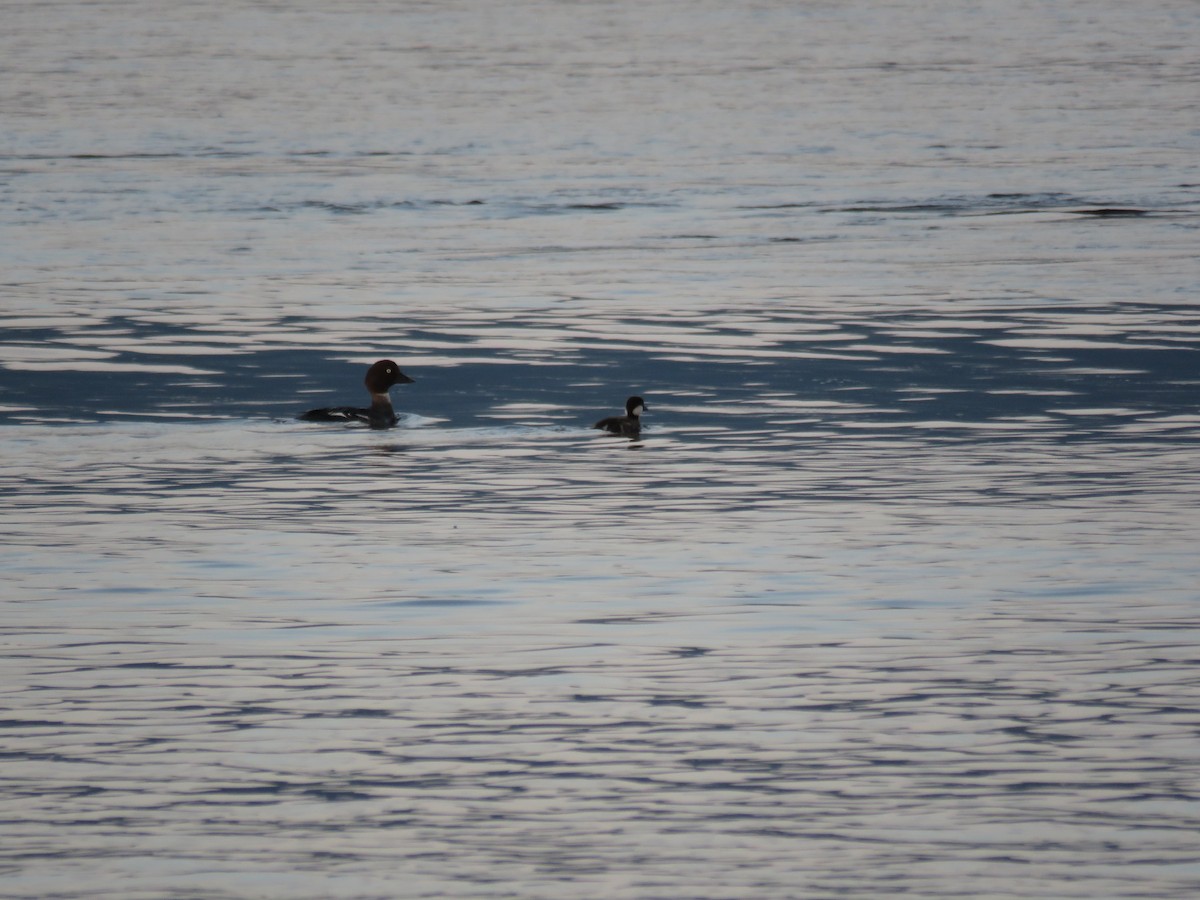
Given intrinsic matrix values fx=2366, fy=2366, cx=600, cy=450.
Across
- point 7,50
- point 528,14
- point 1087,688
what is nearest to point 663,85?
point 7,50

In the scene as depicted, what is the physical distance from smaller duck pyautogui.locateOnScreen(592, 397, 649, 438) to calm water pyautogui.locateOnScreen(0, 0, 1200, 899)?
0.94 feet

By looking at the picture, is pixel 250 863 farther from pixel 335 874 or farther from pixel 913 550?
pixel 913 550

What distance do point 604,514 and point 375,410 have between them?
16.0 feet

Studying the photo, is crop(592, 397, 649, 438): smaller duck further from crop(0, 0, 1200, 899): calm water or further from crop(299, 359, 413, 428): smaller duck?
crop(299, 359, 413, 428): smaller duck

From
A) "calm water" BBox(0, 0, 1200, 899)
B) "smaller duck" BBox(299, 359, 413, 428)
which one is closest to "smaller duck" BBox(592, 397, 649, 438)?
"calm water" BBox(0, 0, 1200, 899)

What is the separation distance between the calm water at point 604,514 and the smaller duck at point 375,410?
0.88 feet

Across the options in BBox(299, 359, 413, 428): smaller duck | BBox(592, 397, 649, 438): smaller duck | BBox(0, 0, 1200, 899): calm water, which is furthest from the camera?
BBox(299, 359, 413, 428): smaller duck

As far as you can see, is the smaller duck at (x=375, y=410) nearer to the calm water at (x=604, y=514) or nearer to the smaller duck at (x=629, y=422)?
the calm water at (x=604, y=514)

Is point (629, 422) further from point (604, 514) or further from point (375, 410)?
point (604, 514)

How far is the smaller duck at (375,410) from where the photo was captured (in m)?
19.8

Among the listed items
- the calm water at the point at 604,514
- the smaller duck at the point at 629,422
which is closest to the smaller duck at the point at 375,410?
the calm water at the point at 604,514

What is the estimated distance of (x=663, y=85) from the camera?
5156 centimetres

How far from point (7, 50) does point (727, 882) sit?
52878 millimetres

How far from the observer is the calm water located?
8703mm
